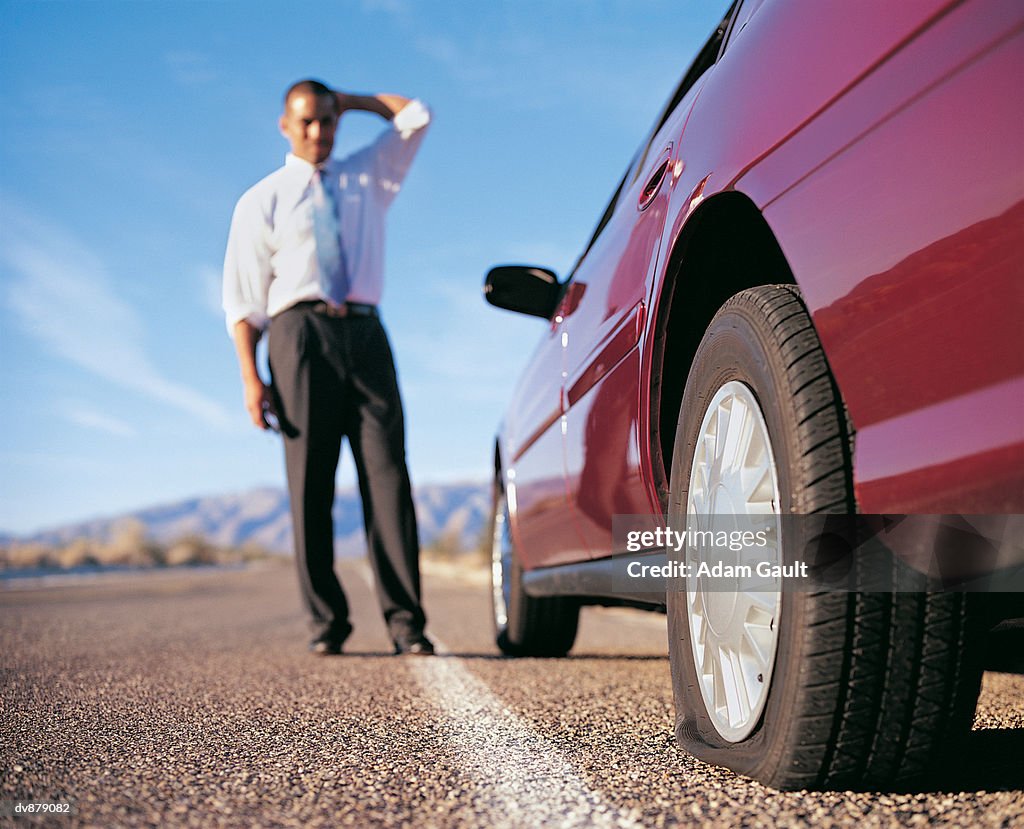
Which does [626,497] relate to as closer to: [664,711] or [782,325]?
[664,711]

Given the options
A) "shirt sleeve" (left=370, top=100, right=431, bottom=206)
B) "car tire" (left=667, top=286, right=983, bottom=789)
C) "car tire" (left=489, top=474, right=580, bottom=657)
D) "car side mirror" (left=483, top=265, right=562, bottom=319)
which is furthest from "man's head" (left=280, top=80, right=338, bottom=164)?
"car tire" (left=667, top=286, right=983, bottom=789)

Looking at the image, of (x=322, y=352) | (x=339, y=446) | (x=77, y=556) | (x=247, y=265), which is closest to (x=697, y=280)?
(x=322, y=352)

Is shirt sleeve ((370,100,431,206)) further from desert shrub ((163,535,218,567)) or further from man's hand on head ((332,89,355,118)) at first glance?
desert shrub ((163,535,218,567))

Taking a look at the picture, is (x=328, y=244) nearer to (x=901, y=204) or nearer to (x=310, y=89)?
(x=310, y=89)

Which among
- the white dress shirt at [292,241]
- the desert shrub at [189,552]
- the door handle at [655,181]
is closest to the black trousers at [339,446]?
the white dress shirt at [292,241]

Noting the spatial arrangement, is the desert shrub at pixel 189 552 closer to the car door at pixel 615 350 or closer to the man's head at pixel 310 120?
the man's head at pixel 310 120

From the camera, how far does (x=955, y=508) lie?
1.18m

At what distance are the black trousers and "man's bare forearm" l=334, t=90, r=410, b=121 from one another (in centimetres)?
102

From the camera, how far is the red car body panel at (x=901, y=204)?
1.10 metres

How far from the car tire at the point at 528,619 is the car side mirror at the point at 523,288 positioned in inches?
44.2

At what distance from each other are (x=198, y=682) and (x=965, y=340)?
2.81 meters

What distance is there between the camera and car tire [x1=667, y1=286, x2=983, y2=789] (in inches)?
53.3

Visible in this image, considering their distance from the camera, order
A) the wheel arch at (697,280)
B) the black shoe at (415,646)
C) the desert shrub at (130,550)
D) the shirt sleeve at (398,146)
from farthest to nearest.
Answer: the desert shrub at (130,550)
the shirt sleeve at (398,146)
the black shoe at (415,646)
the wheel arch at (697,280)

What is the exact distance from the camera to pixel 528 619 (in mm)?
4129
